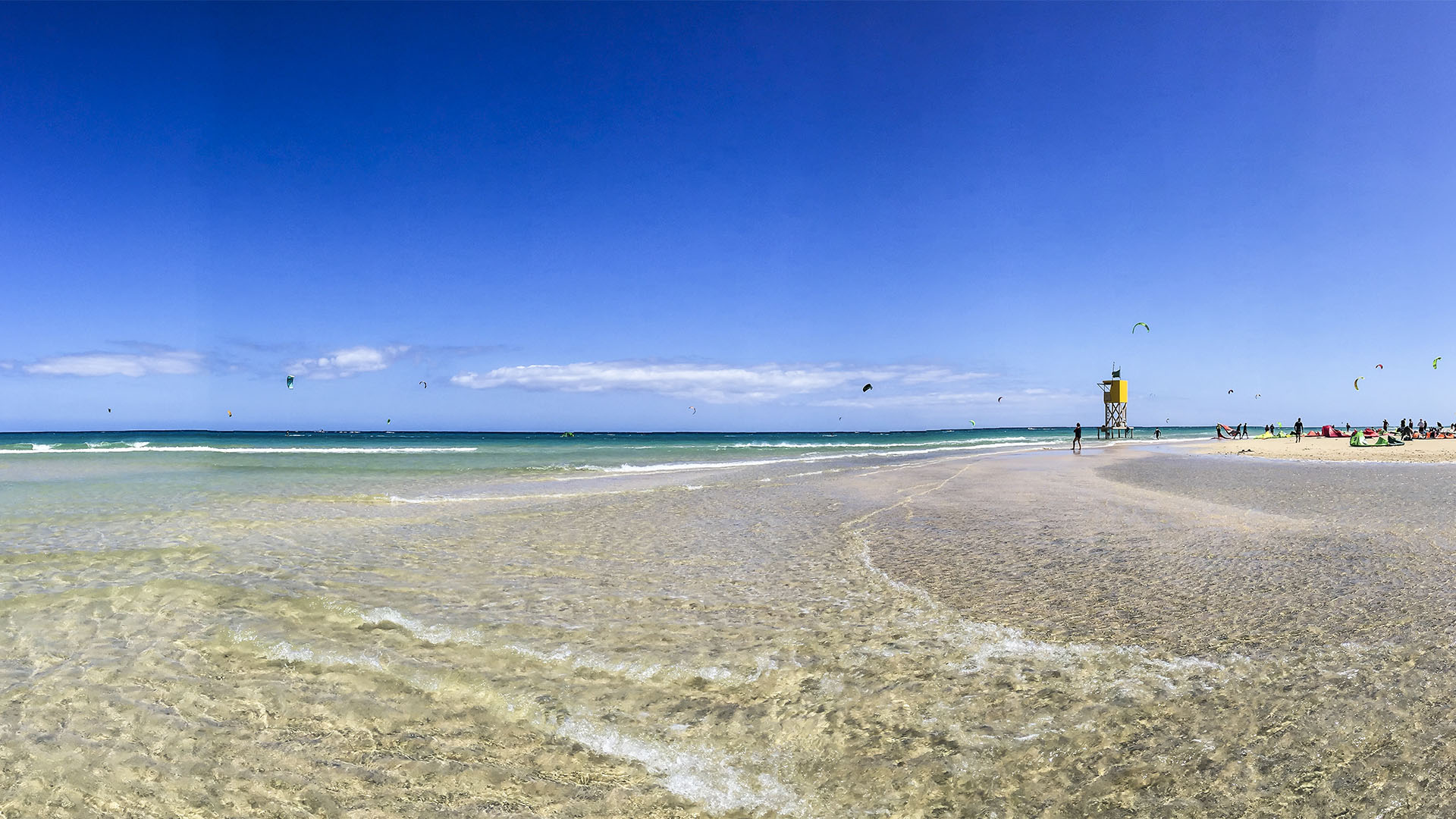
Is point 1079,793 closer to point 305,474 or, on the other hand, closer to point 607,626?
point 607,626

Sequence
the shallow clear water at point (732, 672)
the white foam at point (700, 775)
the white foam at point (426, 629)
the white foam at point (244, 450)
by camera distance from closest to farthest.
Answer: the white foam at point (700, 775), the shallow clear water at point (732, 672), the white foam at point (426, 629), the white foam at point (244, 450)

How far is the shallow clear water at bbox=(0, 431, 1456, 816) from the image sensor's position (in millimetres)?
3412

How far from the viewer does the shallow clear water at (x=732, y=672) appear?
3.41 m

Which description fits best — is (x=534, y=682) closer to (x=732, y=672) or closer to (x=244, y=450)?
(x=732, y=672)

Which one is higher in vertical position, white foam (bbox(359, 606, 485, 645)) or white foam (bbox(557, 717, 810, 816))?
white foam (bbox(359, 606, 485, 645))

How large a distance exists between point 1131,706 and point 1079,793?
118 centimetres

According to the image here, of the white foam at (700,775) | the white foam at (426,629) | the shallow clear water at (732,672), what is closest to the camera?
the white foam at (700,775)

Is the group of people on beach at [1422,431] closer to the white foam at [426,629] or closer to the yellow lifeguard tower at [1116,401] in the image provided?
the yellow lifeguard tower at [1116,401]

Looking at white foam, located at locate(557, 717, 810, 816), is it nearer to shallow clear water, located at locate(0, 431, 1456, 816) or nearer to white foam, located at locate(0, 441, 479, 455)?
shallow clear water, located at locate(0, 431, 1456, 816)

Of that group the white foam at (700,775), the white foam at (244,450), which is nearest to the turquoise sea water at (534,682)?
the white foam at (700,775)

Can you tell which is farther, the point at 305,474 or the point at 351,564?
the point at 305,474

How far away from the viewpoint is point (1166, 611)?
246 inches

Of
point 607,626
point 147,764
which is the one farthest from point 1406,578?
point 147,764

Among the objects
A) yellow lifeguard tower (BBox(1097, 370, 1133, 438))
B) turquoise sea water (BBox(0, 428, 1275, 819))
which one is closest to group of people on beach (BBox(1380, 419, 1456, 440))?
yellow lifeguard tower (BBox(1097, 370, 1133, 438))
